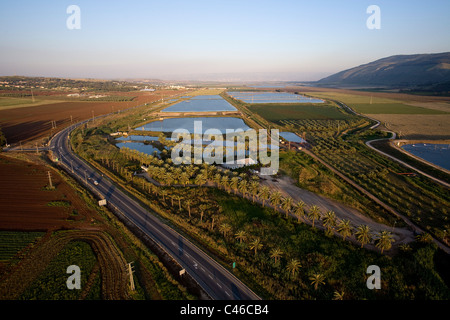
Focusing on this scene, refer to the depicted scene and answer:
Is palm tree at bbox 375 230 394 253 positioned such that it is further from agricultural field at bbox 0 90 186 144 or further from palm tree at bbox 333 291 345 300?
agricultural field at bbox 0 90 186 144

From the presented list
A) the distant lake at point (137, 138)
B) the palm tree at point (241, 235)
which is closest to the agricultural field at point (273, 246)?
the palm tree at point (241, 235)

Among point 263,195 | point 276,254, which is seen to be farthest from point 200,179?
point 276,254

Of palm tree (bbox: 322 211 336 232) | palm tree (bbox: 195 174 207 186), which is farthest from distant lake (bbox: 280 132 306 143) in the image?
palm tree (bbox: 322 211 336 232)

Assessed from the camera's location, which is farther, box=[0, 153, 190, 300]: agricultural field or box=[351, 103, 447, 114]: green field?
box=[351, 103, 447, 114]: green field

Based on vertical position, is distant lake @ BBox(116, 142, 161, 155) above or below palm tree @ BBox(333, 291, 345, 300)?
above


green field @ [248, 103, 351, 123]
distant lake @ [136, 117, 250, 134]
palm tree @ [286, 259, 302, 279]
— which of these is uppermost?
green field @ [248, 103, 351, 123]

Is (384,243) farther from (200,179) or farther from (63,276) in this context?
(63,276)
